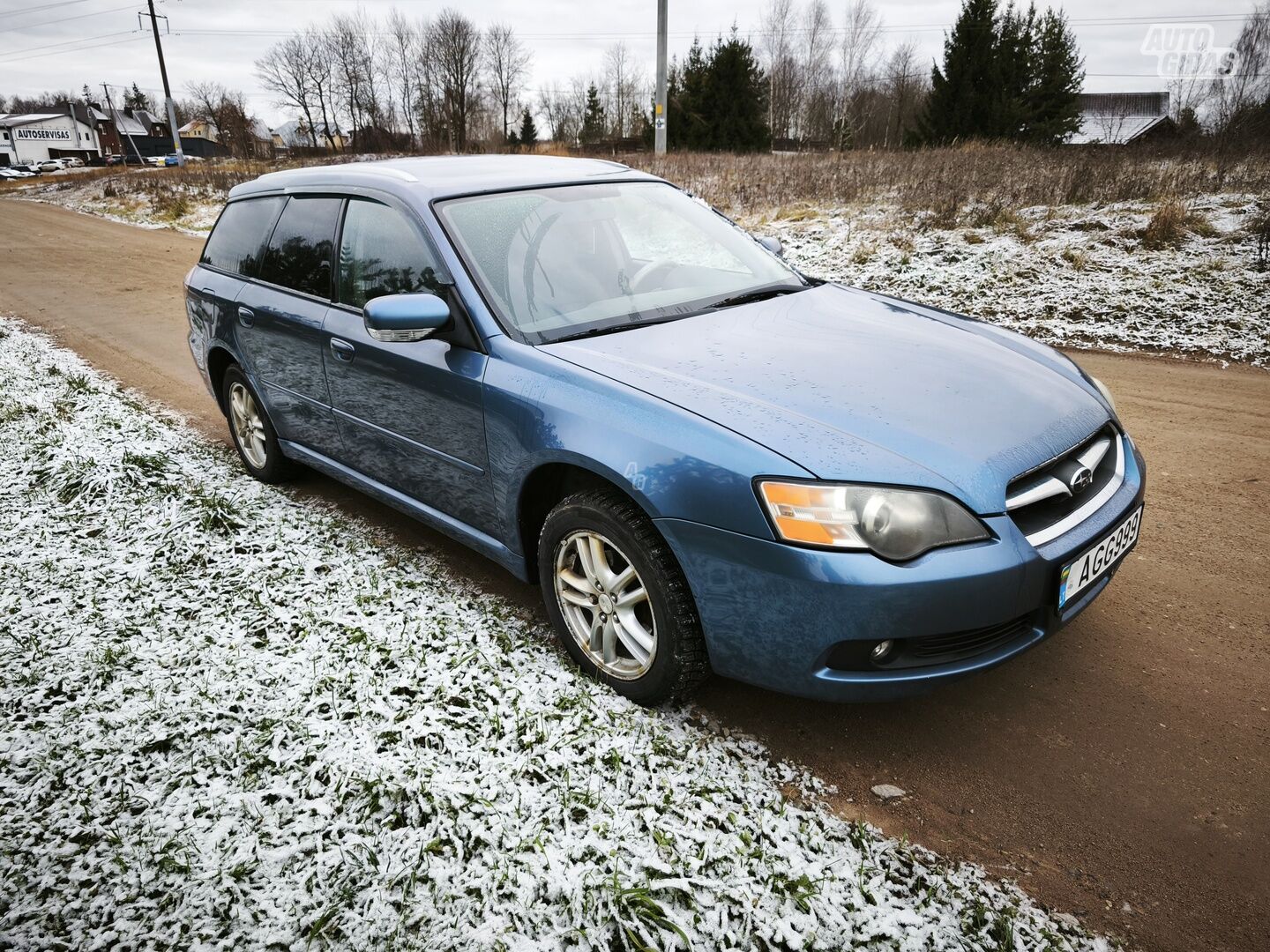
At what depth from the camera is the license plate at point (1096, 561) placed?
220 centimetres

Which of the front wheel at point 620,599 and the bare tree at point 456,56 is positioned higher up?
the bare tree at point 456,56

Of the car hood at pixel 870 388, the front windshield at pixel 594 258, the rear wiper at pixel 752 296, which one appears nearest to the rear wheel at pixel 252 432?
the front windshield at pixel 594 258

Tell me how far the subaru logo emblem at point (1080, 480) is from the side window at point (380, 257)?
2244 mm

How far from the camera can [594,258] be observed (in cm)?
313

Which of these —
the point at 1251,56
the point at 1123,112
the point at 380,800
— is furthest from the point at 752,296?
the point at 1123,112


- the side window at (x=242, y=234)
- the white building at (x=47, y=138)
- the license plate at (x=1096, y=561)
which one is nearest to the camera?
the license plate at (x=1096, y=561)

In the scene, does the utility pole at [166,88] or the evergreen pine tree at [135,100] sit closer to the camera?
Result: the utility pole at [166,88]

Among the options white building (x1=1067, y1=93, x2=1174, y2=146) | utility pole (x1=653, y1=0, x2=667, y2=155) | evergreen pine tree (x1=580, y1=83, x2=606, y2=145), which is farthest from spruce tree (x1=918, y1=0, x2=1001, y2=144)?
evergreen pine tree (x1=580, y1=83, x2=606, y2=145)

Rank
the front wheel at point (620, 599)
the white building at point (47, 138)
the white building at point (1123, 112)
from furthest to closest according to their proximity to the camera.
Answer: the white building at point (47, 138), the white building at point (1123, 112), the front wheel at point (620, 599)

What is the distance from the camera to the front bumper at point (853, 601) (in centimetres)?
200

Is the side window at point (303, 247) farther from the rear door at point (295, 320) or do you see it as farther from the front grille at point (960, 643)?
the front grille at point (960, 643)

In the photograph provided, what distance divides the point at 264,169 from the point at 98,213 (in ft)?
35.6

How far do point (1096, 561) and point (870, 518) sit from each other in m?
0.83

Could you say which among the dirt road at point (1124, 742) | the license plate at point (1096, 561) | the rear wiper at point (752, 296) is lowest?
the dirt road at point (1124, 742)
